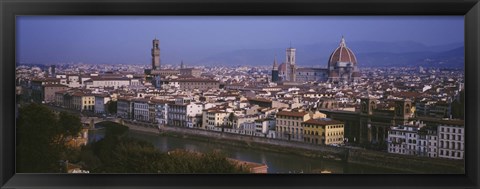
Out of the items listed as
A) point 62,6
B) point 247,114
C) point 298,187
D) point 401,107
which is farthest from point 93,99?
point 401,107

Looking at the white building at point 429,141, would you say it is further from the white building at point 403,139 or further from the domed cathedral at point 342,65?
the domed cathedral at point 342,65

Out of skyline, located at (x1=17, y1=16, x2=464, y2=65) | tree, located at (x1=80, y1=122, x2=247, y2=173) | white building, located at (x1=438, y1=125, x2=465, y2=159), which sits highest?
skyline, located at (x1=17, y1=16, x2=464, y2=65)

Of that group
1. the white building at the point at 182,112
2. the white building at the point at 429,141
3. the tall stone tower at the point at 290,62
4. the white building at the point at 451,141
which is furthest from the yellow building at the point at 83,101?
the white building at the point at 451,141

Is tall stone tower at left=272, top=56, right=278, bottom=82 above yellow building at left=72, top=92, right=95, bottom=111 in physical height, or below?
above

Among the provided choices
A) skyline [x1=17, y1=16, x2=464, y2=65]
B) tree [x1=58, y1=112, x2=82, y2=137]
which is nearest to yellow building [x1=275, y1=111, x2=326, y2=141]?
skyline [x1=17, y1=16, x2=464, y2=65]

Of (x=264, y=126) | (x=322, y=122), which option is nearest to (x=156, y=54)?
(x=264, y=126)

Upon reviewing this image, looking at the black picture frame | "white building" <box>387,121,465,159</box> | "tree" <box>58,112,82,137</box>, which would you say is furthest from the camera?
"tree" <box>58,112,82,137</box>

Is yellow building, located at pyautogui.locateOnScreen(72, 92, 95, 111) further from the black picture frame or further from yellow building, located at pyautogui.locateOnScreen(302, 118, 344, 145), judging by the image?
yellow building, located at pyautogui.locateOnScreen(302, 118, 344, 145)

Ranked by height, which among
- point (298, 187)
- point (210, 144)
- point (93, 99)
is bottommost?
point (298, 187)

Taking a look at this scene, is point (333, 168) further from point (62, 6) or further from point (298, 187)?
point (62, 6)
